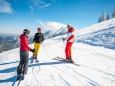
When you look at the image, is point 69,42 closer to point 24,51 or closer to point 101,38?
point 24,51

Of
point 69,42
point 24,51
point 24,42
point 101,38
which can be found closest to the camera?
point 24,42

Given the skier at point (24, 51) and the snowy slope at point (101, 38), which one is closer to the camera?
the skier at point (24, 51)

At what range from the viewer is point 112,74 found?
332 inches

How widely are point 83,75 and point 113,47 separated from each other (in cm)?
1206

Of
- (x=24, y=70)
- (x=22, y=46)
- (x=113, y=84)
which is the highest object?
(x=22, y=46)

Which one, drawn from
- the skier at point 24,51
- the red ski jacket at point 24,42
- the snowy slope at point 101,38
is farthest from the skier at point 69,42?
the snowy slope at point 101,38

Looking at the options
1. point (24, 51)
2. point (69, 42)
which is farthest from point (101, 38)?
point (24, 51)

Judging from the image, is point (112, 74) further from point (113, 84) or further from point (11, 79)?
point (11, 79)

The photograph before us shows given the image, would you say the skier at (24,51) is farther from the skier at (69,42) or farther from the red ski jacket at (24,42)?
the skier at (69,42)

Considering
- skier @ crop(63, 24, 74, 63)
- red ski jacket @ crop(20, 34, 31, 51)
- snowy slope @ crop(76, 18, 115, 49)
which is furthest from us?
snowy slope @ crop(76, 18, 115, 49)

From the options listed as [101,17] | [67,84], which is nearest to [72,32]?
[67,84]

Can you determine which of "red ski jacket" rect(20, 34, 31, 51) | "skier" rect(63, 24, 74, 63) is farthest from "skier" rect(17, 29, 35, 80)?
"skier" rect(63, 24, 74, 63)

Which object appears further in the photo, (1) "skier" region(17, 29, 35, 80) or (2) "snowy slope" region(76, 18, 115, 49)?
(2) "snowy slope" region(76, 18, 115, 49)

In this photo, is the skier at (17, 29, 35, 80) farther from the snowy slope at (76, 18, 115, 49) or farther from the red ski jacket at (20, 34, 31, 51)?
the snowy slope at (76, 18, 115, 49)
